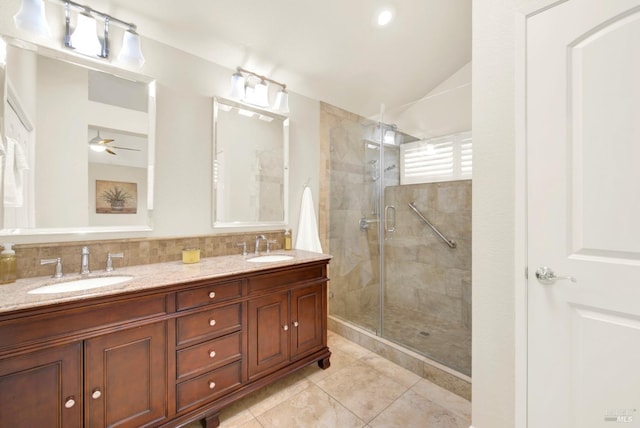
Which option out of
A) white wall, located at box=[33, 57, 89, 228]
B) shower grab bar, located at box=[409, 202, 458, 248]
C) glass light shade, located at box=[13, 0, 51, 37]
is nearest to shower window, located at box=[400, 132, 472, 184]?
shower grab bar, located at box=[409, 202, 458, 248]

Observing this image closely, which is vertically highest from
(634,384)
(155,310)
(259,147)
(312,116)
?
(312,116)

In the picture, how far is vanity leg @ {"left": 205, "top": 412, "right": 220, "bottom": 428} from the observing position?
1.47 m

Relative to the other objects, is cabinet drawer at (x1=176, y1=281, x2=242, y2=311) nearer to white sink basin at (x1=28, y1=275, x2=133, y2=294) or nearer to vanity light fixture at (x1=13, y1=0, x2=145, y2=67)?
white sink basin at (x1=28, y1=275, x2=133, y2=294)

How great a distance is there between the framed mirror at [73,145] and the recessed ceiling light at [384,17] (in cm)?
173

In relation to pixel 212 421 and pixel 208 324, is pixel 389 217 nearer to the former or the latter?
pixel 208 324

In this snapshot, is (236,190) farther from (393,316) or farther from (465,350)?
(465,350)

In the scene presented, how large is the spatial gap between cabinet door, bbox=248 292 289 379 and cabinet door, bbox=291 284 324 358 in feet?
0.21

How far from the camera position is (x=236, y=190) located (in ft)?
7.26

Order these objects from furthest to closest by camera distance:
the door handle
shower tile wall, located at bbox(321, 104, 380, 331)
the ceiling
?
shower tile wall, located at bbox(321, 104, 380, 331) < the ceiling < the door handle

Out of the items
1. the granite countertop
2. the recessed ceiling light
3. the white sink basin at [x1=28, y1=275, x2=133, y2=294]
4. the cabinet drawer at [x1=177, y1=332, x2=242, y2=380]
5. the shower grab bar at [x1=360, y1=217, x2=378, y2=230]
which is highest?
the recessed ceiling light

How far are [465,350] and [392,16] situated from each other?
2679mm

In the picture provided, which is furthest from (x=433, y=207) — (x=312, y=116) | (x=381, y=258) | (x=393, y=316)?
(x=312, y=116)

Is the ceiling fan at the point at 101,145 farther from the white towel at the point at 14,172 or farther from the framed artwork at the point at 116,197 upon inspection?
the white towel at the point at 14,172

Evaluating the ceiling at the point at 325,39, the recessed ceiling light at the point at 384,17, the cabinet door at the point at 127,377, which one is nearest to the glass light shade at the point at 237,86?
the ceiling at the point at 325,39
